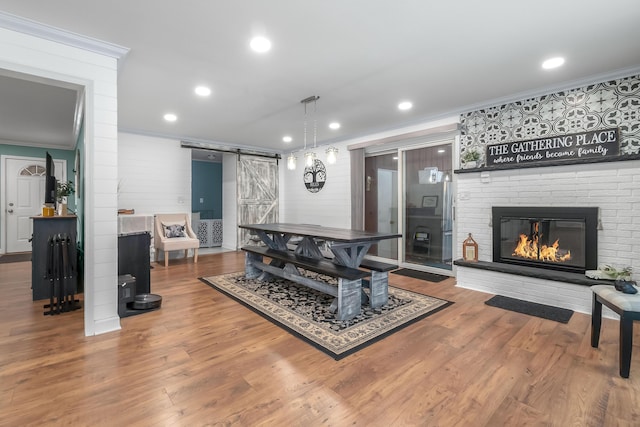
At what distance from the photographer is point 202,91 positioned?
3.57 m

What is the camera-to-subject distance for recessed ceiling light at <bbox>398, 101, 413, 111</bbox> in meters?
3.97

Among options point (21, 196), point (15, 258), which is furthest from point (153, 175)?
point (21, 196)

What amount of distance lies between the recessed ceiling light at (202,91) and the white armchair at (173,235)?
9.18 ft

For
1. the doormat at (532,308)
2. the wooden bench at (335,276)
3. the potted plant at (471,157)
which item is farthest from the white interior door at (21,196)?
the doormat at (532,308)

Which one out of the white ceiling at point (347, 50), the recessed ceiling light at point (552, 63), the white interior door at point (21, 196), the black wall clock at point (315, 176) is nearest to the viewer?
the white ceiling at point (347, 50)

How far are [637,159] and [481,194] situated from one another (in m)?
1.44

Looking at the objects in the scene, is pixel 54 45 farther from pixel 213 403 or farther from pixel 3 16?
pixel 213 403

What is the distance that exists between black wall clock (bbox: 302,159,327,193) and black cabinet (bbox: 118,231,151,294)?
12.5ft

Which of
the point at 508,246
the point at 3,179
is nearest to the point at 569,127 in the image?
the point at 508,246

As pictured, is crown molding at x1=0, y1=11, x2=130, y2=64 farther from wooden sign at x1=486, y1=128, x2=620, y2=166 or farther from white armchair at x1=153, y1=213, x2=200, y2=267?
wooden sign at x1=486, y1=128, x2=620, y2=166

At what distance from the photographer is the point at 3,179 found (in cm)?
626

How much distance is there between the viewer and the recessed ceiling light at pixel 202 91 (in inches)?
137

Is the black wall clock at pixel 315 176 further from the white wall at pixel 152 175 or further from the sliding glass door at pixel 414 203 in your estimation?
the white wall at pixel 152 175

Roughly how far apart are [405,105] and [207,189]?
19.5ft
